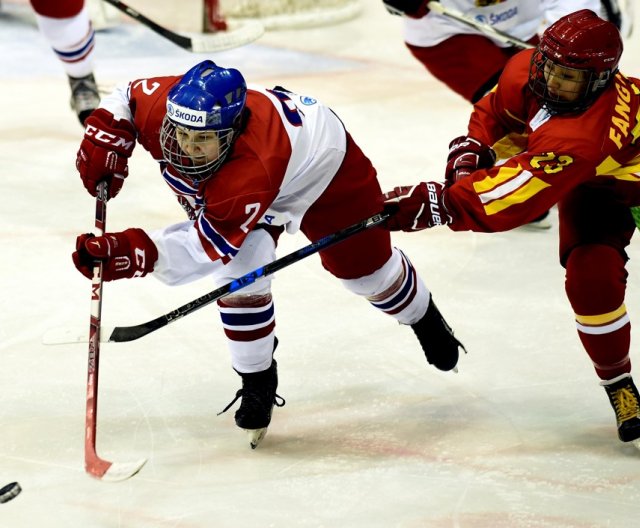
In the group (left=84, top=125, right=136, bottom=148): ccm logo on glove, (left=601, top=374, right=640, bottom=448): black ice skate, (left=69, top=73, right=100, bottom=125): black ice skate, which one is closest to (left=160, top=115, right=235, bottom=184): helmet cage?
(left=84, top=125, right=136, bottom=148): ccm logo on glove

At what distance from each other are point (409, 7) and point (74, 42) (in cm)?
142

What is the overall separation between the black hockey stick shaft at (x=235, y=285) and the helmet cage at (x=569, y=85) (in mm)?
417

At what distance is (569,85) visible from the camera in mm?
2311

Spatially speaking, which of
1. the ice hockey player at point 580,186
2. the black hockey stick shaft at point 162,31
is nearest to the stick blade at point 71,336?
the ice hockey player at point 580,186

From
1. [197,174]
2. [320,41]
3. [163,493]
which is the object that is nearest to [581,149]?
[197,174]

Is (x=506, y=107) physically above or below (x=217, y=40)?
above

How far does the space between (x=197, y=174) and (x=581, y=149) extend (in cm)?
77

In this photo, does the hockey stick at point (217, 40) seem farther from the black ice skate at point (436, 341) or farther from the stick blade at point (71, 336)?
the stick blade at point (71, 336)

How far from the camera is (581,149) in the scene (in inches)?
88.7

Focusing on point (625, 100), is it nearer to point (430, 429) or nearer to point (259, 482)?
point (430, 429)

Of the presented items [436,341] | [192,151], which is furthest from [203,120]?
[436,341]

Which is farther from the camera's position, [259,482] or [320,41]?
[320,41]

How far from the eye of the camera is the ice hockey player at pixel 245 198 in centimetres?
220

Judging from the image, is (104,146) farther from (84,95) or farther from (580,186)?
Answer: (84,95)
